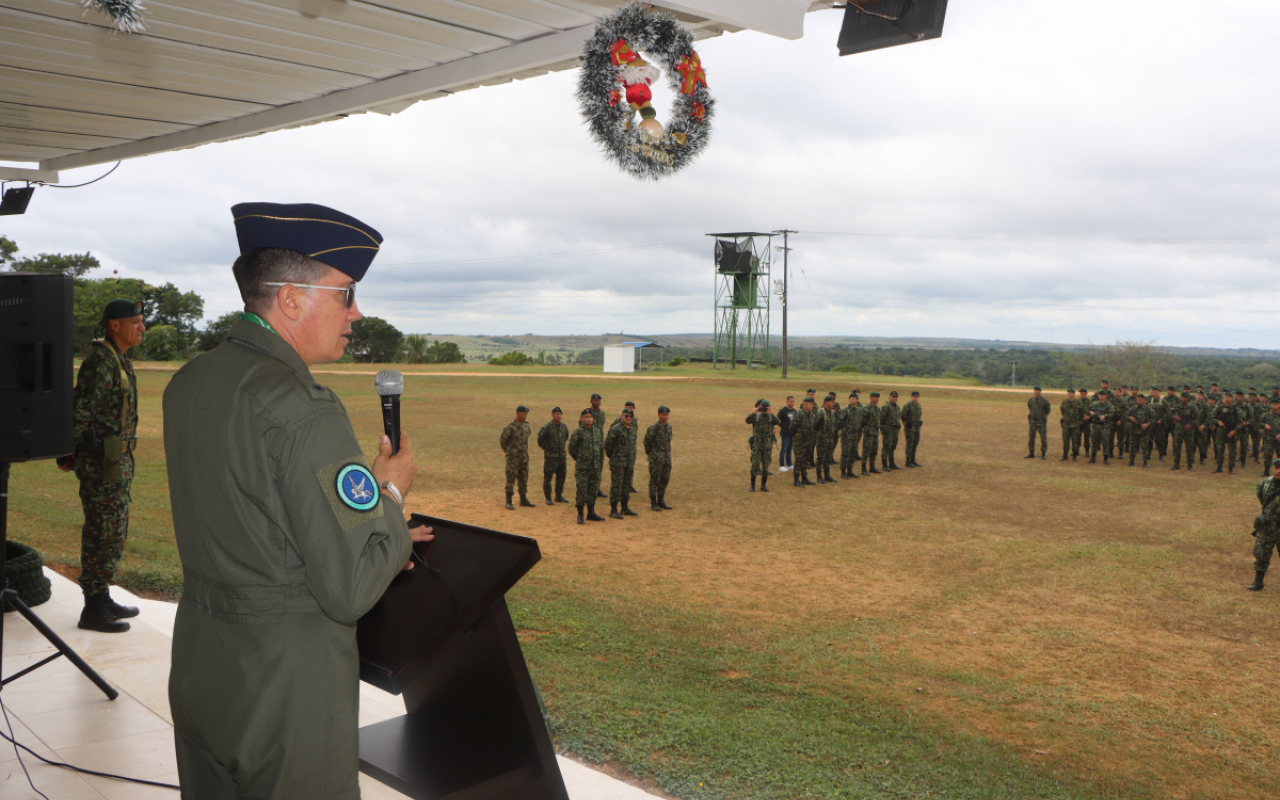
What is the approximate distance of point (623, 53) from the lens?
11.1 feet

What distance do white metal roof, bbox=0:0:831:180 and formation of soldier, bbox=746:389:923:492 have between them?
10.9 m

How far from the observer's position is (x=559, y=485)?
14.1 meters

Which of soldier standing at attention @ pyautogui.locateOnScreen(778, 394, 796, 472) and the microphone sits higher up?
the microphone

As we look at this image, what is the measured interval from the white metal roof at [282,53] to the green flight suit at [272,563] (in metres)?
2.50

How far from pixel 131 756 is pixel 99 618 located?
193 centimetres

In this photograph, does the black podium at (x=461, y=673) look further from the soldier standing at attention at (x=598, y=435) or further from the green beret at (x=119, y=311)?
the soldier standing at attention at (x=598, y=435)

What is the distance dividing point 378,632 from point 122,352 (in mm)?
4191

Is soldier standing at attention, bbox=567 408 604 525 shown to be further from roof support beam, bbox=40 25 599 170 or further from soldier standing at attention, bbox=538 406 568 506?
roof support beam, bbox=40 25 599 170

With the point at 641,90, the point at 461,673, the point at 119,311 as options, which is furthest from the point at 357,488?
the point at 119,311

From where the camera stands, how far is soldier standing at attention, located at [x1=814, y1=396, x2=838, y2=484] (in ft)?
53.8

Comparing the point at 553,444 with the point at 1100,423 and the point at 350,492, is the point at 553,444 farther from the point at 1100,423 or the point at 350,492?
the point at 1100,423

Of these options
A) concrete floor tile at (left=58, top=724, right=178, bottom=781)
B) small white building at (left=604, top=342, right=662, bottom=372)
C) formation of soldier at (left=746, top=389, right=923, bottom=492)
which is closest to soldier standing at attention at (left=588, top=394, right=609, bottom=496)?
formation of soldier at (left=746, top=389, right=923, bottom=492)

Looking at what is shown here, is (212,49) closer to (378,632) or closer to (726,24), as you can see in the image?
(726,24)

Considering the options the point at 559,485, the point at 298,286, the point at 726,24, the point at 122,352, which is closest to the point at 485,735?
the point at 298,286
